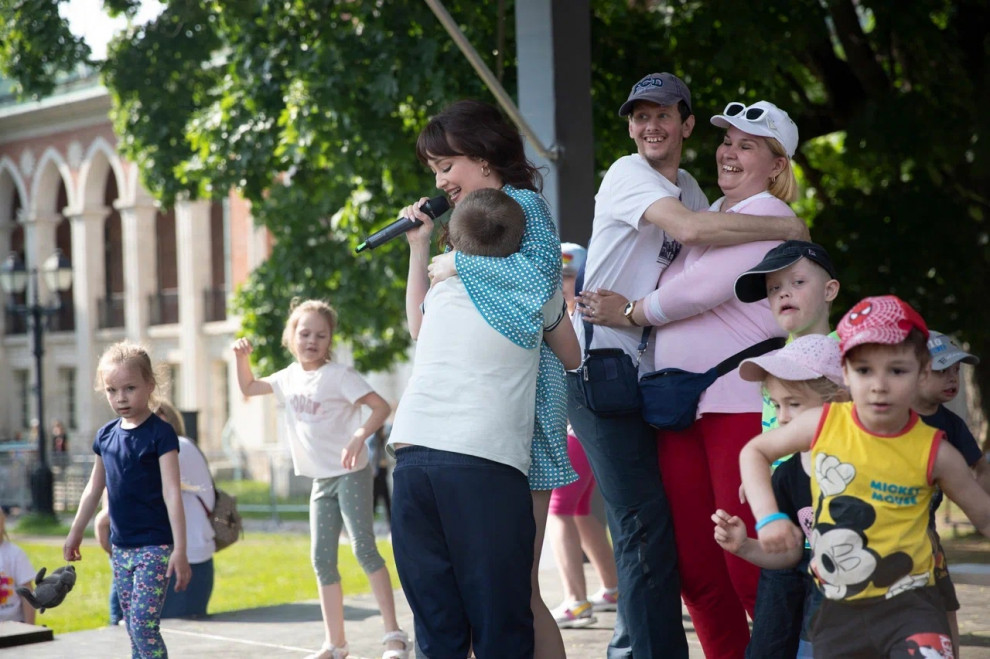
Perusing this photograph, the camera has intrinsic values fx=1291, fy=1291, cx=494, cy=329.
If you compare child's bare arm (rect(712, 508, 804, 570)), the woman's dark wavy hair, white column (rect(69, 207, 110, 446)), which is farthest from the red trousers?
white column (rect(69, 207, 110, 446))

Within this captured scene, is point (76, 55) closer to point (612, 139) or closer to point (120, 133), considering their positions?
point (120, 133)

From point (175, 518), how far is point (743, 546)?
2791 millimetres

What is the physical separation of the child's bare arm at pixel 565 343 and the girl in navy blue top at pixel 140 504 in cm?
212

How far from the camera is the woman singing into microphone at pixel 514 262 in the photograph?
3.69m

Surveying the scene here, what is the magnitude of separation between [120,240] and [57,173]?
3313mm

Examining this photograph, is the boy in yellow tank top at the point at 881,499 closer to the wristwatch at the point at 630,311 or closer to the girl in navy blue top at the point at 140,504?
the wristwatch at the point at 630,311

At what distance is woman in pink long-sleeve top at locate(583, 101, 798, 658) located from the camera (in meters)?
4.01

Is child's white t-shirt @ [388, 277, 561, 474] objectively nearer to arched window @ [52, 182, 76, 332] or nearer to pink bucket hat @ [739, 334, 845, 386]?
pink bucket hat @ [739, 334, 845, 386]

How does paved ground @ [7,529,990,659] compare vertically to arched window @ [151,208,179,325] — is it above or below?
below

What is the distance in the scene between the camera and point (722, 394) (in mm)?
4004

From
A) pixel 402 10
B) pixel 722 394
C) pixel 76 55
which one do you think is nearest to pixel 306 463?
pixel 722 394

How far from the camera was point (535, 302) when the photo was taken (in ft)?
12.1

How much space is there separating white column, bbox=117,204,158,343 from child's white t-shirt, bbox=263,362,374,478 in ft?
120

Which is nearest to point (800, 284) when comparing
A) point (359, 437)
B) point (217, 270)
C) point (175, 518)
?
point (359, 437)
